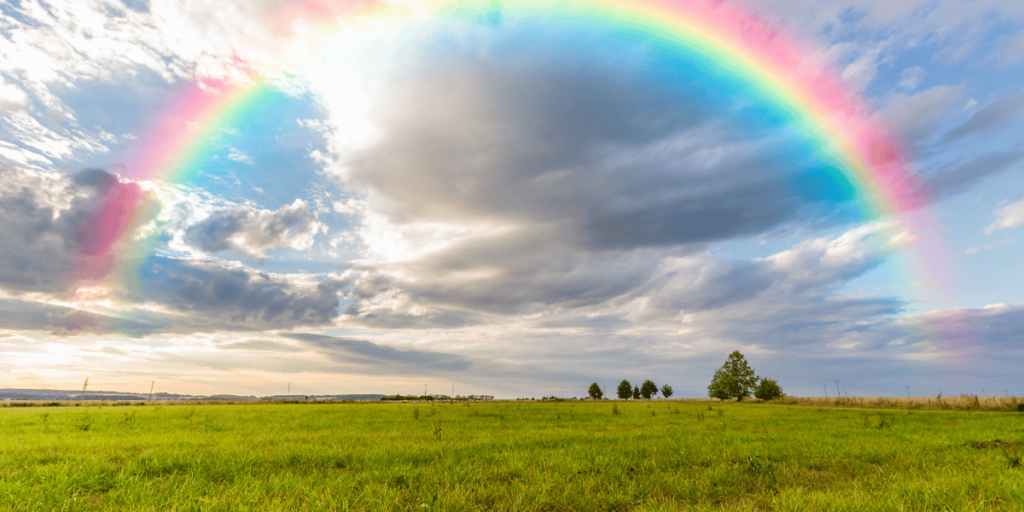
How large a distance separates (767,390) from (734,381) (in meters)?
7.21

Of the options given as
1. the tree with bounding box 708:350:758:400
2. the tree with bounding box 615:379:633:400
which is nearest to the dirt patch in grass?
the tree with bounding box 708:350:758:400

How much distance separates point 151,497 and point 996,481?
13.8 metres

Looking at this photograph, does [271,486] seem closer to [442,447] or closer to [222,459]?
[222,459]

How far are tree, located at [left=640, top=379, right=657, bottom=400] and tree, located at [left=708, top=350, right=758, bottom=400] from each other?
50781 millimetres

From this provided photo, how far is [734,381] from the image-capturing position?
327 feet

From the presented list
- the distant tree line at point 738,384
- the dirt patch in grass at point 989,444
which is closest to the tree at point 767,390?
the distant tree line at point 738,384

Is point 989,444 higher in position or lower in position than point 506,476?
lower

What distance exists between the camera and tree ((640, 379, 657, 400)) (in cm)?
15225

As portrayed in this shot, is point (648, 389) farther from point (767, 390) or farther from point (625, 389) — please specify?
point (767, 390)

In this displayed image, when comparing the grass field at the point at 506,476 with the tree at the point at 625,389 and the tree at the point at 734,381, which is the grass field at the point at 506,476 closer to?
the tree at the point at 734,381

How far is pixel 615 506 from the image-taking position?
6.07 m

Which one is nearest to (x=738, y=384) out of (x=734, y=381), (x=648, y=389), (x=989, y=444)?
(x=734, y=381)

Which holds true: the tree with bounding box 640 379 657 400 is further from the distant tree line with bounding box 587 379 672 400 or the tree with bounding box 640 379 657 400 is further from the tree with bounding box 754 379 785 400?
the tree with bounding box 754 379 785 400

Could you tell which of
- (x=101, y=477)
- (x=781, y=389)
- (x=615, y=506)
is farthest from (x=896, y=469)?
(x=781, y=389)
